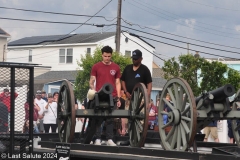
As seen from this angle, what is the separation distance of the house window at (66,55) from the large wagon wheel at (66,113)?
51880 mm

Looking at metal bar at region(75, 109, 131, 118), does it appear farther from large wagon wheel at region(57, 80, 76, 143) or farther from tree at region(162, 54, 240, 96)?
tree at region(162, 54, 240, 96)

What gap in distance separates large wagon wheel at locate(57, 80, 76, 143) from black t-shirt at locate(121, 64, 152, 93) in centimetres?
164

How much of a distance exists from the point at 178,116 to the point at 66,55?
176 feet

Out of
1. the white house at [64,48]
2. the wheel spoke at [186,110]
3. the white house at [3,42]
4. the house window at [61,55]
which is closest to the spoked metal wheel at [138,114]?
the wheel spoke at [186,110]

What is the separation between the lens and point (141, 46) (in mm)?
64875

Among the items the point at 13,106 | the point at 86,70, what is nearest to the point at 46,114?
the point at 13,106

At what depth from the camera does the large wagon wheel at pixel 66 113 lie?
930 cm

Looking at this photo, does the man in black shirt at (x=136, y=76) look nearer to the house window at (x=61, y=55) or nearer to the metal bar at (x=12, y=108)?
the metal bar at (x=12, y=108)

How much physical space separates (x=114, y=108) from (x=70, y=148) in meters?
1.63

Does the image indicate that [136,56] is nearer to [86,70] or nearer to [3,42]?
[86,70]

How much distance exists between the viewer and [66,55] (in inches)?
2451

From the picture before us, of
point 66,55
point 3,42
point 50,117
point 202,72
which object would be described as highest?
point 3,42

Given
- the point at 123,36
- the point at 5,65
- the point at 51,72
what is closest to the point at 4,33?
the point at 51,72

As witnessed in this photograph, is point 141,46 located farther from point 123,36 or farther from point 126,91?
point 126,91
